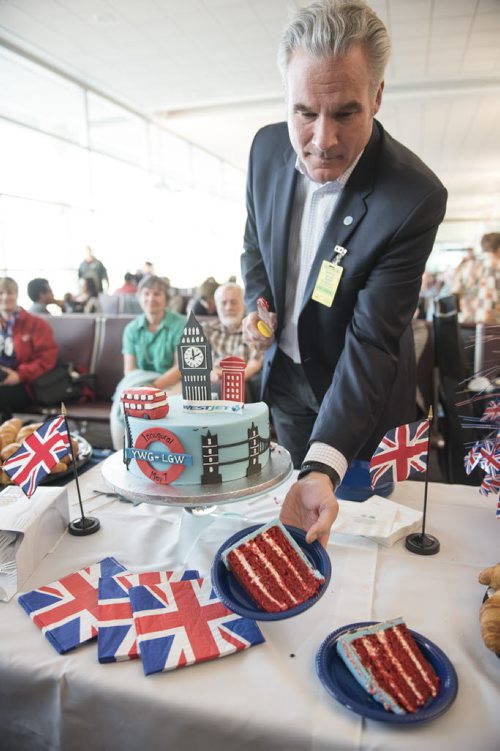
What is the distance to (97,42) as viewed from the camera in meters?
5.62

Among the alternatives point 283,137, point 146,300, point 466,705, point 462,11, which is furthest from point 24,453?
point 462,11

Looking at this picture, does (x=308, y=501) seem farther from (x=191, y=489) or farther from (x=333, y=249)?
(x=333, y=249)

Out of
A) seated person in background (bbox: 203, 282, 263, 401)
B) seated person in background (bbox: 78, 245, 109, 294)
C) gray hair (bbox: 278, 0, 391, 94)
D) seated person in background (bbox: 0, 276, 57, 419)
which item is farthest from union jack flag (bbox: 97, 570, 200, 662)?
seated person in background (bbox: 78, 245, 109, 294)

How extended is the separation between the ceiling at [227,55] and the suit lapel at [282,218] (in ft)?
14.5

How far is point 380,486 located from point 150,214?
32.3 ft

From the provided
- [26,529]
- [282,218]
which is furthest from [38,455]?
[282,218]

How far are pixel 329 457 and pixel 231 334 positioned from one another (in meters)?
2.34

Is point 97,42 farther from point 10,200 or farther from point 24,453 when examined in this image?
point 24,453

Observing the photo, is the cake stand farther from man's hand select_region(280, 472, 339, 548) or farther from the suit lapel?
the suit lapel

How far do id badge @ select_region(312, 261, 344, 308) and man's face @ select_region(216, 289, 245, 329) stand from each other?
2034mm

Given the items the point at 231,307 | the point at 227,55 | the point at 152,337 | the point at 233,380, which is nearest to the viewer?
the point at 233,380

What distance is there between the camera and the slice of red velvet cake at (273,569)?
82 cm

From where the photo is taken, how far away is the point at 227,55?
608 centimetres

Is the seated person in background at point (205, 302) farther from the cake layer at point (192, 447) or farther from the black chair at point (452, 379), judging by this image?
the cake layer at point (192, 447)
